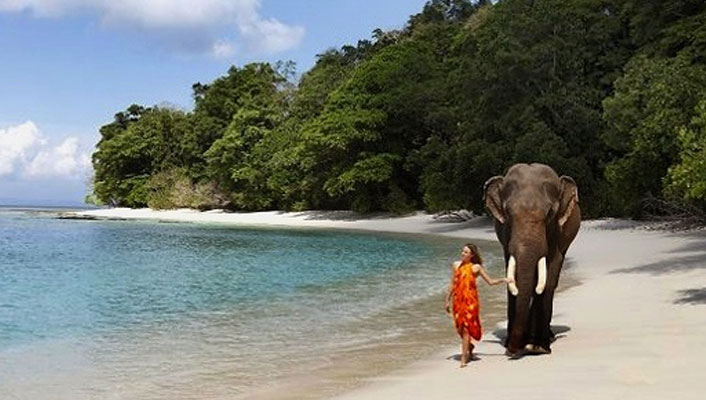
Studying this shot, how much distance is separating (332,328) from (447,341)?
2.75 metres

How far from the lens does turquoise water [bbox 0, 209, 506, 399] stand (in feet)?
34.2

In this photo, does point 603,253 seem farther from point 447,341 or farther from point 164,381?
point 164,381

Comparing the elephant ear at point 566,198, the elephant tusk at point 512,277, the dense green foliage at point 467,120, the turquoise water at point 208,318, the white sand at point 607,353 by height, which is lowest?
the turquoise water at point 208,318

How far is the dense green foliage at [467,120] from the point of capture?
2948cm

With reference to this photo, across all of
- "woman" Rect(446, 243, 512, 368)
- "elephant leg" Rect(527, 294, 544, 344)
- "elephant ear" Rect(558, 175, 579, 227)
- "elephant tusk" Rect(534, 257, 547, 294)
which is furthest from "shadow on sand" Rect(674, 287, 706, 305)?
"woman" Rect(446, 243, 512, 368)

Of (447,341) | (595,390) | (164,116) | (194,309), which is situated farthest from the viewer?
(164,116)

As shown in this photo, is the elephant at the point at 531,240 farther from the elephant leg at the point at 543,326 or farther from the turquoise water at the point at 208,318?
the turquoise water at the point at 208,318

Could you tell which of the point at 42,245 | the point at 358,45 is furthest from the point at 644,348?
the point at 358,45

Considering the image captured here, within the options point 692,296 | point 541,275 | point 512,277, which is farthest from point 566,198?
point 692,296

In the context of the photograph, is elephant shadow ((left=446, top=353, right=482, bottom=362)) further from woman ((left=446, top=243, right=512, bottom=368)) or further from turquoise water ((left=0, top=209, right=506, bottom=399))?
Result: turquoise water ((left=0, top=209, right=506, bottom=399))

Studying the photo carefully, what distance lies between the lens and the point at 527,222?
9844mm

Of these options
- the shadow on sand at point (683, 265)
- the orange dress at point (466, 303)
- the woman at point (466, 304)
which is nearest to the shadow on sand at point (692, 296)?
the shadow on sand at point (683, 265)

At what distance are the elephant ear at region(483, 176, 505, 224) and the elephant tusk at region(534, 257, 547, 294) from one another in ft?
3.62

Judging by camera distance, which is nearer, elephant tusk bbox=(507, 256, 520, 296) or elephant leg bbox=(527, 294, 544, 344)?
elephant tusk bbox=(507, 256, 520, 296)
